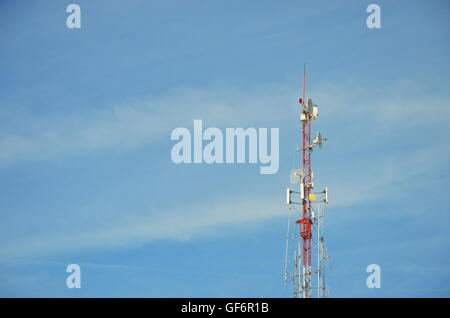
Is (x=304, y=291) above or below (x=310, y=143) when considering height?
below

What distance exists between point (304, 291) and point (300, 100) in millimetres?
21142
